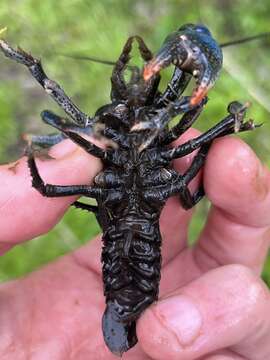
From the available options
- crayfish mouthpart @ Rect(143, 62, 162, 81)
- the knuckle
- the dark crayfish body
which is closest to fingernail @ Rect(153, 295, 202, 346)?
the dark crayfish body

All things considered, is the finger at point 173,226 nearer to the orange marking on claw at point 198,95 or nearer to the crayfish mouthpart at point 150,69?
the orange marking on claw at point 198,95

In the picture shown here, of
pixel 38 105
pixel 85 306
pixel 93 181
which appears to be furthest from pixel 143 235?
pixel 38 105

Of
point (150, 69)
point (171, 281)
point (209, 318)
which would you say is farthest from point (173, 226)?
point (150, 69)

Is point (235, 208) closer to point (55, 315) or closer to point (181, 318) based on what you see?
point (181, 318)

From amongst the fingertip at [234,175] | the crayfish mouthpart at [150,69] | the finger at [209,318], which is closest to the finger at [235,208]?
the fingertip at [234,175]

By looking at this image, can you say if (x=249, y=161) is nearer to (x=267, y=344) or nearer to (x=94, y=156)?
(x=94, y=156)
